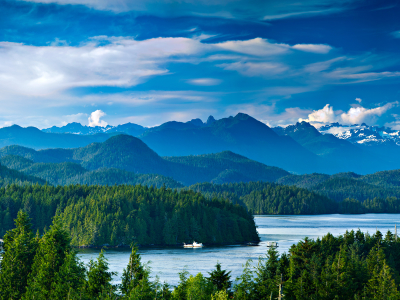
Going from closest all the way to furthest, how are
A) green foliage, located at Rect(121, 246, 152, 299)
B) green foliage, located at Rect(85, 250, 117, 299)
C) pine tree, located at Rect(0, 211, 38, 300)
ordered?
green foliage, located at Rect(121, 246, 152, 299) → green foliage, located at Rect(85, 250, 117, 299) → pine tree, located at Rect(0, 211, 38, 300)

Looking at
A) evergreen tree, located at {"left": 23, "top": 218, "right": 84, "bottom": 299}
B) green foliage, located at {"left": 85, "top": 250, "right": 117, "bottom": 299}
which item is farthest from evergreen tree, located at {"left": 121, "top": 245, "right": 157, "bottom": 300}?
evergreen tree, located at {"left": 23, "top": 218, "right": 84, "bottom": 299}

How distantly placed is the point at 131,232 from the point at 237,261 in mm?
64001

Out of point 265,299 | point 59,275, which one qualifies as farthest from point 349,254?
point 59,275

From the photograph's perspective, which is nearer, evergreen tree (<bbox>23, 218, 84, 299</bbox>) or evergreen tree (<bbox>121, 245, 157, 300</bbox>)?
evergreen tree (<bbox>121, 245, 157, 300</bbox>)

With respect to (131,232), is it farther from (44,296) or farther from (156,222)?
(44,296)

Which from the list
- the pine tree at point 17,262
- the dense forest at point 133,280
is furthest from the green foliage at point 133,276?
the pine tree at point 17,262

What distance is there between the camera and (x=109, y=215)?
621ft

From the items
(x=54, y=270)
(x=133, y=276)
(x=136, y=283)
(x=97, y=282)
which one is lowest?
(x=136, y=283)

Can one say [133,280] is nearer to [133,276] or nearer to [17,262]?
[133,276]

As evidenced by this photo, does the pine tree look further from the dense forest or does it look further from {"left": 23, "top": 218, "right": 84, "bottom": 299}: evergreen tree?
{"left": 23, "top": 218, "right": 84, "bottom": 299}: evergreen tree

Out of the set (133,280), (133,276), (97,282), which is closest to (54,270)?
(97,282)

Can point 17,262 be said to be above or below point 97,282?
above

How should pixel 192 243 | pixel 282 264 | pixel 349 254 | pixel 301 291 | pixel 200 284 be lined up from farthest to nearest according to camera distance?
pixel 192 243 < pixel 349 254 < pixel 282 264 < pixel 301 291 < pixel 200 284

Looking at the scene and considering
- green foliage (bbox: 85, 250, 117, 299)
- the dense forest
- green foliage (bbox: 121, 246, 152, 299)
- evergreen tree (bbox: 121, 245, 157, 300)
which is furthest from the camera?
green foliage (bbox: 85, 250, 117, 299)
